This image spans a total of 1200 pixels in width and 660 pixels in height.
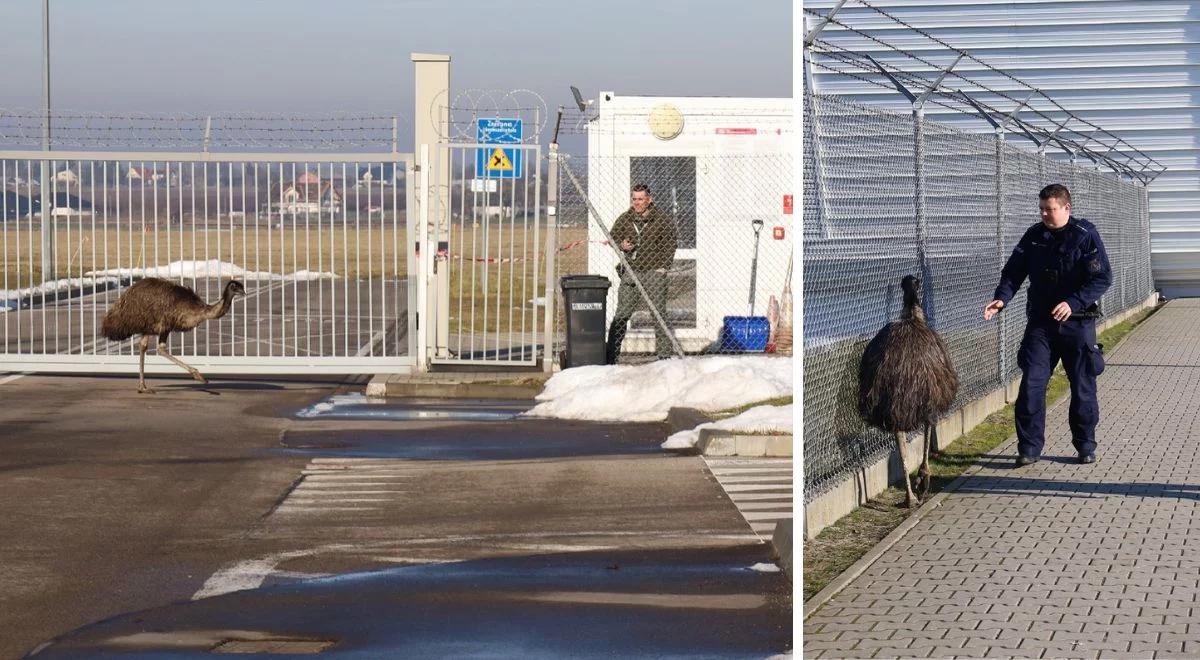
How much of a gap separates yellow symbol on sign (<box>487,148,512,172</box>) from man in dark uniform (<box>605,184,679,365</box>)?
1.36m

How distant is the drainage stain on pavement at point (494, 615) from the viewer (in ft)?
22.9

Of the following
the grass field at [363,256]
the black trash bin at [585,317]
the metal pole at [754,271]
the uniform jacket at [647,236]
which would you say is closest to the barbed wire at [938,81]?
the metal pole at [754,271]

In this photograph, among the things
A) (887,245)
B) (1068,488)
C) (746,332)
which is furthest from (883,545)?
(746,332)

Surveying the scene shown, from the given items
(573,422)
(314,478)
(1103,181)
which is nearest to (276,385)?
(573,422)

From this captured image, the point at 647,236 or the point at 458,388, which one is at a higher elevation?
the point at 647,236

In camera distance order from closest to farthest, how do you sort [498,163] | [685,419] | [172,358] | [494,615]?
[494,615] → [685,419] → [172,358] → [498,163]

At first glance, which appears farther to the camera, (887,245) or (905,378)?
(887,245)

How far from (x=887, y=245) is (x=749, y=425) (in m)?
2.27

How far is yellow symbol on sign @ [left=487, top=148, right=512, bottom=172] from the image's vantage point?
19.1 metres

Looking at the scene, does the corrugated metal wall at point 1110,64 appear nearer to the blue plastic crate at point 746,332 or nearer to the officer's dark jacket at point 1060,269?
the blue plastic crate at point 746,332

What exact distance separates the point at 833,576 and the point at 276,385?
11.0 m

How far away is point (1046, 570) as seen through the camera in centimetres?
791

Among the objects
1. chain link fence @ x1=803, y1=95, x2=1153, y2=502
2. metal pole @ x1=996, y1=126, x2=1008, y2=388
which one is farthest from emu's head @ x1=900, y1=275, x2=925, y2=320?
metal pole @ x1=996, y1=126, x2=1008, y2=388

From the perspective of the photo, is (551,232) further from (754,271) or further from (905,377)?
(905,377)
